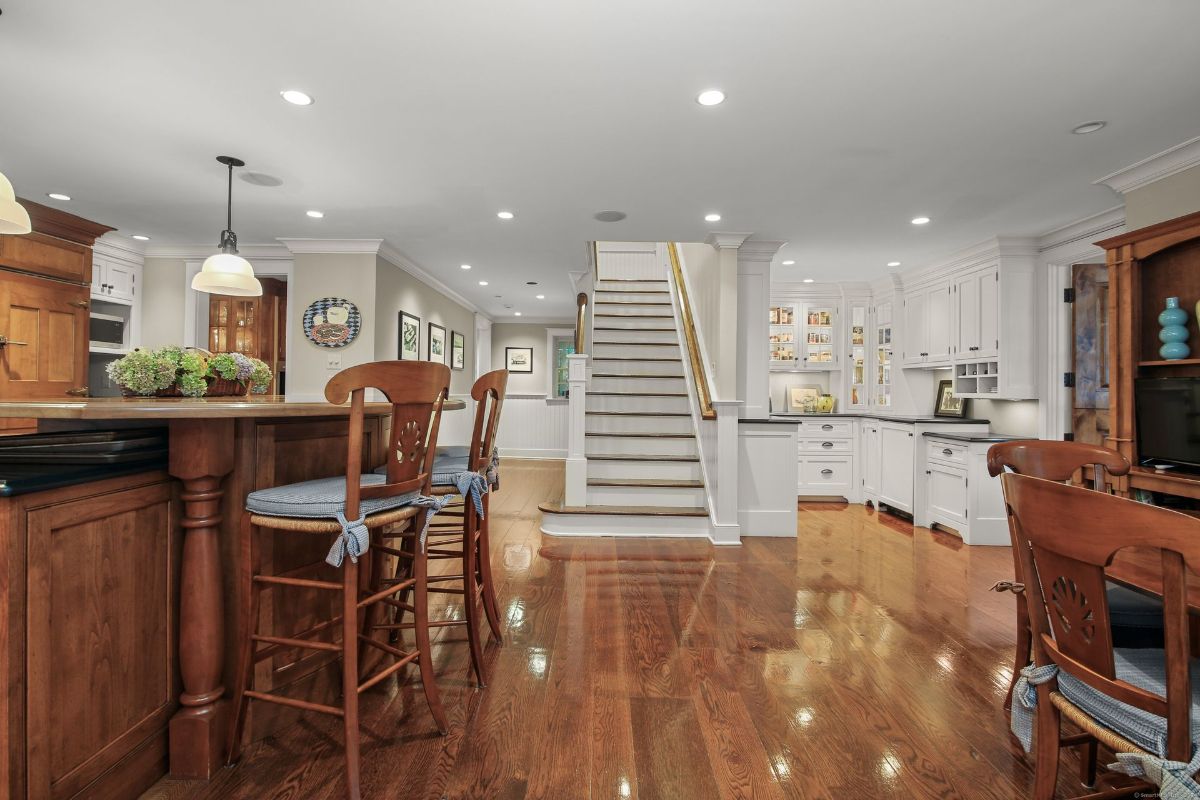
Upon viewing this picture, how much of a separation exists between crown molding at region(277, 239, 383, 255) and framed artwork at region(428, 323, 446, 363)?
1.92 meters

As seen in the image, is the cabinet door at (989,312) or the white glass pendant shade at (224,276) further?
the cabinet door at (989,312)

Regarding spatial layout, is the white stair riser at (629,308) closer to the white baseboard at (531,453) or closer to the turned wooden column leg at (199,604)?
the white baseboard at (531,453)

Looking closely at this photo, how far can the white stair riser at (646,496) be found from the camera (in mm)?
4836

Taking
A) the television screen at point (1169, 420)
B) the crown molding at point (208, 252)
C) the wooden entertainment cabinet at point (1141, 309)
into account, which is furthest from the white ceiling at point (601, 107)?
the television screen at point (1169, 420)

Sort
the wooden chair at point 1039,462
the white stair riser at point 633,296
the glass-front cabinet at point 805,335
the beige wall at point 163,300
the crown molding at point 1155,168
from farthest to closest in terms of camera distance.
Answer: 1. the white stair riser at point 633,296
2. the glass-front cabinet at point 805,335
3. the beige wall at point 163,300
4. the crown molding at point 1155,168
5. the wooden chair at point 1039,462

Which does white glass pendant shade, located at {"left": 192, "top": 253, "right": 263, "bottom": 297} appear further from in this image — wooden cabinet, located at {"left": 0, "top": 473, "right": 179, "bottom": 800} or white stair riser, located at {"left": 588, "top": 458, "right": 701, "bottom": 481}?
white stair riser, located at {"left": 588, "top": 458, "right": 701, "bottom": 481}

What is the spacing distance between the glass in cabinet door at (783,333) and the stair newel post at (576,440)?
2.89 meters

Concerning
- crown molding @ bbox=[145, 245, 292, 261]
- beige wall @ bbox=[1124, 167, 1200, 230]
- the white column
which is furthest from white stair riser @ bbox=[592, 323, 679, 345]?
beige wall @ bbox=[1124, 167, 1200, 230]

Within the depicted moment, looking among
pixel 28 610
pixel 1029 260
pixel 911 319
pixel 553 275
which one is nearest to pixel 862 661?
pixel 28 610

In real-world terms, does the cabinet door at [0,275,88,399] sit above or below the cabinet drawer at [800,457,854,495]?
above

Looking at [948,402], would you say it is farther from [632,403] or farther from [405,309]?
[405,309]

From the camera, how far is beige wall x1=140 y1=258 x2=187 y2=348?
18.1 feet

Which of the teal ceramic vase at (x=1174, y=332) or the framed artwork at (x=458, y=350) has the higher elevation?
the framed artwork at (x=458, y=350)

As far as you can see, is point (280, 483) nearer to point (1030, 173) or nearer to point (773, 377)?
point (1030, 173)
